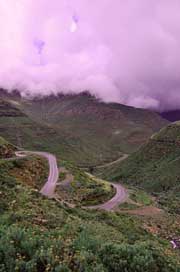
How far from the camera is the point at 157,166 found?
14400 centimetres

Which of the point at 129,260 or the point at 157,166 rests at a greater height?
the point at 129,260

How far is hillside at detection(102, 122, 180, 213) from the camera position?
391 feet

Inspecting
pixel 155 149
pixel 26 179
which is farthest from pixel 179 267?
pixel 155 149

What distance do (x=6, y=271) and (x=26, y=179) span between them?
44.0m

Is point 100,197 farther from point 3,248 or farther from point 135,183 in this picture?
point 135,183

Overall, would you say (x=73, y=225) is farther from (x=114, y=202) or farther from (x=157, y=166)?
(x=157, y=166)

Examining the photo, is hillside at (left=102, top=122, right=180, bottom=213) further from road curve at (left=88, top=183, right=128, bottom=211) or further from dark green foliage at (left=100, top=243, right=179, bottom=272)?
dark green foliage at (left=100, top=243, right=179, bottom=272)

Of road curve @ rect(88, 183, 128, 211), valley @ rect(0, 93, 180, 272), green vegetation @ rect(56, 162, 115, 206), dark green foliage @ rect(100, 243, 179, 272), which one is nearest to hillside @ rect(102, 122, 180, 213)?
valley @ rect(0, 93, 180, 272)

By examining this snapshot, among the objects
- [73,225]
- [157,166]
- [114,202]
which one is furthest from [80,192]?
[157,166]

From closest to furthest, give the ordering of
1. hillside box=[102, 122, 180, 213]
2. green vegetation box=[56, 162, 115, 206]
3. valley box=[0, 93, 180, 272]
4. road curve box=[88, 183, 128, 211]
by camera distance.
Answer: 1. valley box=[0, 93, 180, 272]
2. road curve box=[88, 183, 128, 211]
3. green vegetation box=[56, 162, 115, 206]
4. hillside box=[102, 122, 180, 213]

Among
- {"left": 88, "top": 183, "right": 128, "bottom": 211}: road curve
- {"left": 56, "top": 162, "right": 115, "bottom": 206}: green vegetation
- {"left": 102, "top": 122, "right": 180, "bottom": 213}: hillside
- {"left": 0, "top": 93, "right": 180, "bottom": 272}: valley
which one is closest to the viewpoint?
{"left": 0, "top": 93, "right": 180, "bottom": 272}: valley

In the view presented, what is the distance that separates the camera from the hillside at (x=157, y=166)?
119m

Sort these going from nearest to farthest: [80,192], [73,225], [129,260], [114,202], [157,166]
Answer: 1. [129,260]
2. [73,225]
3. [80,192]
4. [114,202]
5. [157,166]

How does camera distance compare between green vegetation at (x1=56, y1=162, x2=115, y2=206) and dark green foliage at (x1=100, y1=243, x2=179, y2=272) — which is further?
green vegetation at (x1=56, y1=162, x2=115, y2=206)
